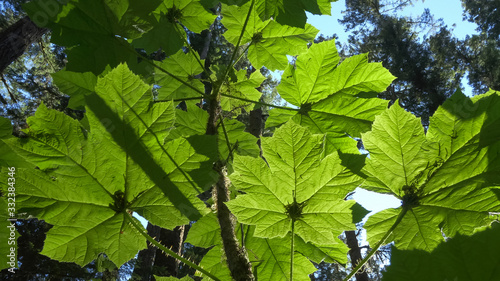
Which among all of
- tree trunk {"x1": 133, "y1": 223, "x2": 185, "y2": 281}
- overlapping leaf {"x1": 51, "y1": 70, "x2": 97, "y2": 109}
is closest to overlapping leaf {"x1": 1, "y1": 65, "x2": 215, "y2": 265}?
overlapping leaf {"x1": 51, "y1": 70, "x2": 97, "y2": 109}

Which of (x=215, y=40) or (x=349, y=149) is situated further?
(x=215, y=40)

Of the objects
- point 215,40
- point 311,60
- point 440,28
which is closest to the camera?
point 311,60

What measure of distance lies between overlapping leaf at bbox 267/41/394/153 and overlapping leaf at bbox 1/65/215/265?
56cm

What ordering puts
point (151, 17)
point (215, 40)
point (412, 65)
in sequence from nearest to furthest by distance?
point (151, 17), point (215, 40), point (412, 65)

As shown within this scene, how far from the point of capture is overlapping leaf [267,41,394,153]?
1242 mm

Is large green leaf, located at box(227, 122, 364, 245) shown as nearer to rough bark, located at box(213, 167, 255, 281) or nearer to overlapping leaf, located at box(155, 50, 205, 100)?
rough bark, located at box(213, 167, 255, 281)

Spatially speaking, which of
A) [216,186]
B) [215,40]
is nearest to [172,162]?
[216,186]

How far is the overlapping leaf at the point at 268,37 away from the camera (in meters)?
1.41

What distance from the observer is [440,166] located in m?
0.89

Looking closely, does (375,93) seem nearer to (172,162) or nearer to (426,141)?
(426,141)

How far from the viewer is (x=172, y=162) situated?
33.3 inches

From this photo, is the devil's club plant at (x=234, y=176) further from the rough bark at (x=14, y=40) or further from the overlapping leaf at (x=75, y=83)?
the rough bark at (x=14, y=40)

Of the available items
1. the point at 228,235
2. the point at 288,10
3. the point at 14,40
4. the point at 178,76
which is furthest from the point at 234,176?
the point at 14,40

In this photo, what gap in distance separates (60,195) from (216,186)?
0.40 m
